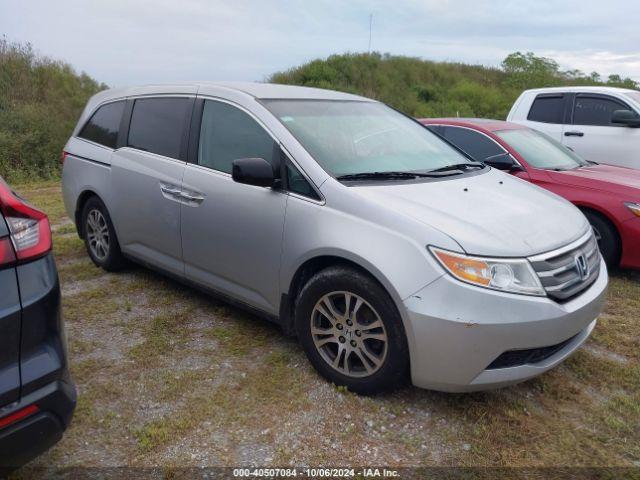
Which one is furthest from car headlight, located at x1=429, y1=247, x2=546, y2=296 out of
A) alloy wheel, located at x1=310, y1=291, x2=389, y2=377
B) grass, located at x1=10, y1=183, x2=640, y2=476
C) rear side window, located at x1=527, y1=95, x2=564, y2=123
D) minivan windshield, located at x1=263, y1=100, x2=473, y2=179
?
rear side window, located at x1=527, y1=95, x2=564, y2=123

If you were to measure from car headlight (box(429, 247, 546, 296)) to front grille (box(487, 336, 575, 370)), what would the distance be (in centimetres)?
30

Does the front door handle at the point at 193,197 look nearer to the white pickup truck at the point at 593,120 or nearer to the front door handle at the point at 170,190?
the front door handle at the point at 170,190

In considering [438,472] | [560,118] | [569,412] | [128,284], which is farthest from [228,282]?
[560,118]

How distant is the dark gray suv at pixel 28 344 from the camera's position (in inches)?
72.6

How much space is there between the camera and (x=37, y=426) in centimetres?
191

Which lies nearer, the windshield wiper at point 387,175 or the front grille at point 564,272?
the front grille at point 564,272

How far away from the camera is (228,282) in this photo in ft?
11.8

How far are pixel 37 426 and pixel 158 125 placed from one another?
2764 millimetres

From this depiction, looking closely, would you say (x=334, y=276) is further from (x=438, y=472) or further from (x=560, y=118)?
(x=560, y=118)

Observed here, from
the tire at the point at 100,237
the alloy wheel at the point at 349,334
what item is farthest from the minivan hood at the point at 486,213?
the tire at the point at 100,237

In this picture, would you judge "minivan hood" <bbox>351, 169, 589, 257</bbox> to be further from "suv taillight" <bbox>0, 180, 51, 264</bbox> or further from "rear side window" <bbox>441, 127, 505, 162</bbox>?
"rear side window" <bbox>441, 127, 505, 162</bbox>

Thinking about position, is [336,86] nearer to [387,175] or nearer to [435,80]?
[435,80]

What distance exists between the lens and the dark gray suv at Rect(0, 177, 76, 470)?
1.84m

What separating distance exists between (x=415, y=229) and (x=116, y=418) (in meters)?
1.81
